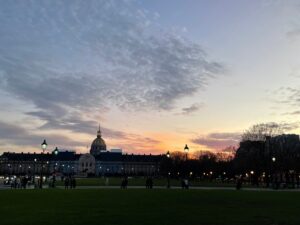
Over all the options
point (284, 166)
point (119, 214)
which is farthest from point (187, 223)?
point (284, 166)

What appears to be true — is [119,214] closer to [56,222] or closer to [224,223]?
[56,222]

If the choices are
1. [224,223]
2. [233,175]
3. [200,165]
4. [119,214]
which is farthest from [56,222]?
[200,165]

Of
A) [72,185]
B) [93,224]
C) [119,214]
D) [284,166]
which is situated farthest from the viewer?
[284,166]

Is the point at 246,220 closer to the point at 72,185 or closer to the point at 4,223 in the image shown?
the point at 4,223

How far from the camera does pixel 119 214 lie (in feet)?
91.6

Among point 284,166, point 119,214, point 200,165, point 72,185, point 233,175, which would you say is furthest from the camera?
point 200,165

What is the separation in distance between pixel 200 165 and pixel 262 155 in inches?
3092

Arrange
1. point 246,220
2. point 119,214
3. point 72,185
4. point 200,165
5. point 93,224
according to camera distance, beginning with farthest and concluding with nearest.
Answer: point 200,165, point 72,185, point 119,214, point 246,220, point 93,224

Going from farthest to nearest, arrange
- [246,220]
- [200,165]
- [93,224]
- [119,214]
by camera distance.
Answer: [200,165] → [119,214] → [246,220] → [93,224]

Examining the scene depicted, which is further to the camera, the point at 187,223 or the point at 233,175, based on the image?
the point at 233,175

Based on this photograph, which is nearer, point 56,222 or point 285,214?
point 56,222

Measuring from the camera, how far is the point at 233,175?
178 metres

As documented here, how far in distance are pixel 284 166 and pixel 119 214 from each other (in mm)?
93128

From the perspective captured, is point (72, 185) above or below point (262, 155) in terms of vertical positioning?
below
